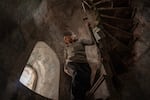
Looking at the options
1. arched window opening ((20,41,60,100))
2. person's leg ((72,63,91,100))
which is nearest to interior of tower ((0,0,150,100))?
arched window opening ((20,41,60,100))

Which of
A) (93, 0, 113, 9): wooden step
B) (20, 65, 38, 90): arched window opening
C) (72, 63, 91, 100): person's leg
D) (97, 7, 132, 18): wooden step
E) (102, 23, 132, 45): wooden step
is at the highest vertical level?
(93, 0, 113, 9): wooden step

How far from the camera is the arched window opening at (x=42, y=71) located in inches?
226

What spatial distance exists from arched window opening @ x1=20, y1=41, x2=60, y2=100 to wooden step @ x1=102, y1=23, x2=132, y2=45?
5.13ft

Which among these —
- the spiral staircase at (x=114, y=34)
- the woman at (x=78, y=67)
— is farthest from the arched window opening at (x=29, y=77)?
the spiral staircase at (x=114, y=34)

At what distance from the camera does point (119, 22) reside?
5.96 metres

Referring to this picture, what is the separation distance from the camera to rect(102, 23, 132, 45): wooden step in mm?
5770

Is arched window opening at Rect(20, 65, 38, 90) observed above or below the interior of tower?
below

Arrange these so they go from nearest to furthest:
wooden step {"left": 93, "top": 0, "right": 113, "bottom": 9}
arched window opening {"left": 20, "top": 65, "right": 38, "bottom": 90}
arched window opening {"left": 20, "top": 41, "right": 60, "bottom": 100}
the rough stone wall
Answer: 1. the rough stone wall
2. arched window opening {"left": 20, "top": 41, "right": 60, "bottom": 100}
3. arched window opening {"left": 20, "top": 65, "right": 38, "bottom": 90}
4. wooden step {"left": 93, "top": 0, "right": 113, "bottom": 9}

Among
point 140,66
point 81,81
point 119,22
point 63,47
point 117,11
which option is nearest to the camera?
point 81,81

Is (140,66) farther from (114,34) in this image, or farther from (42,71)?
(42,71)

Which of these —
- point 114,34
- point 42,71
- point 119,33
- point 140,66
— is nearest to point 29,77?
point 42,71

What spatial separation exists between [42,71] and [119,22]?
239 centimetres

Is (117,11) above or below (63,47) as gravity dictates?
above

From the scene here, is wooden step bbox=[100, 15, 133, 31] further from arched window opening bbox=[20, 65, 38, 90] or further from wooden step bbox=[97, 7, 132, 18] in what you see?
arched window opening bbox=[20, 65, 38, 90]
